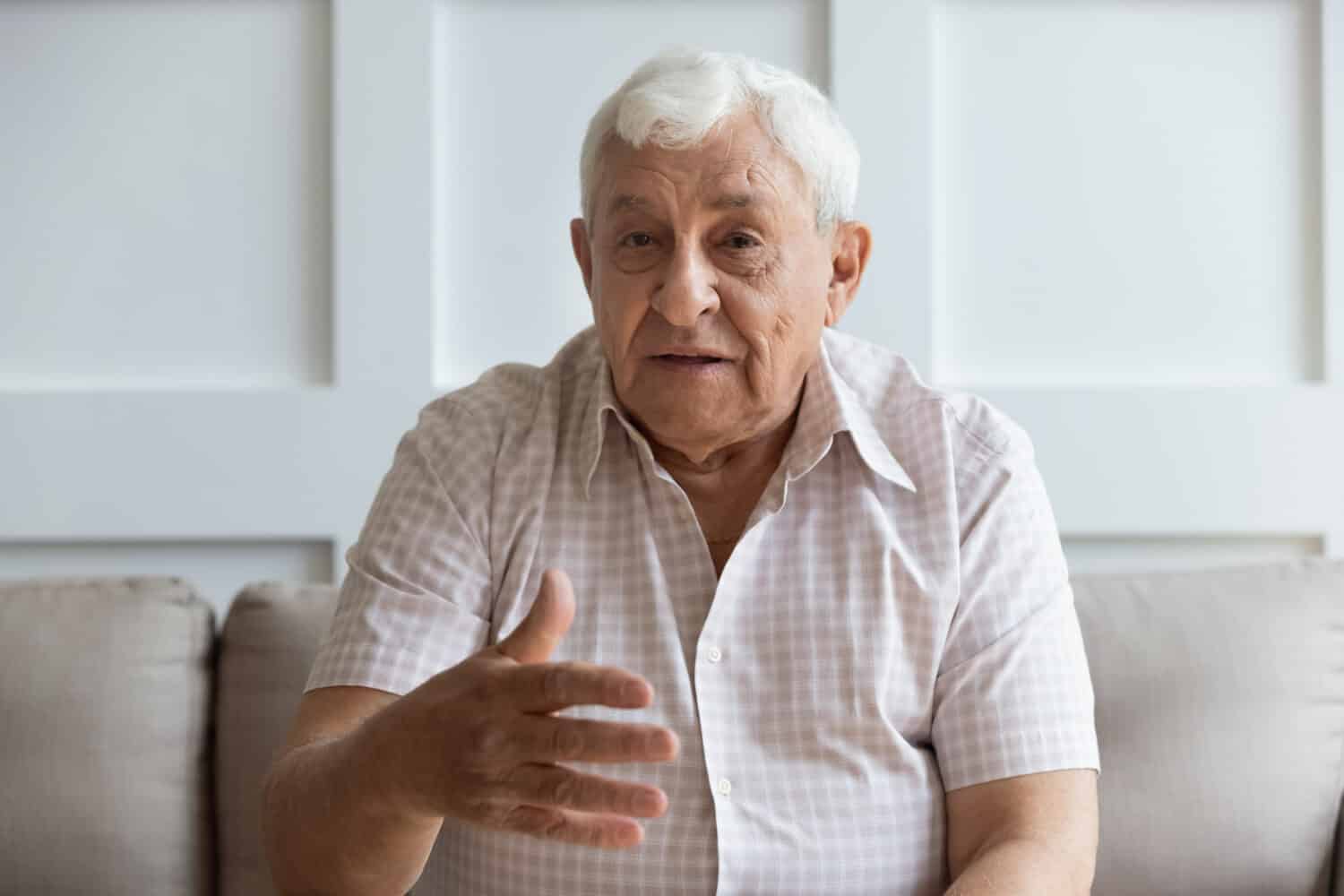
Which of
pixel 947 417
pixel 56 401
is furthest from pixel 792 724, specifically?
pixel 56 401

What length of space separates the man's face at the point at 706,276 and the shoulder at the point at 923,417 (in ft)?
0.51

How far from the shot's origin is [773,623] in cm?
133

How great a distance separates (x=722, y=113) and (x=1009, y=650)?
0.61 metres

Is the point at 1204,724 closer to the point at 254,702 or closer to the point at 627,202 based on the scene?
the point at 627,202

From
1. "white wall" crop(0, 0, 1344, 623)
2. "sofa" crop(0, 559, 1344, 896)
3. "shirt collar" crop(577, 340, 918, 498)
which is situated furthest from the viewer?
"white wall" crop(0, 0, 1344, 623)

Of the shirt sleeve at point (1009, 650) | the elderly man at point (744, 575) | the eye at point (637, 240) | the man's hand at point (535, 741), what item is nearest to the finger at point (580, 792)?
the man's hand at point (535, 741)

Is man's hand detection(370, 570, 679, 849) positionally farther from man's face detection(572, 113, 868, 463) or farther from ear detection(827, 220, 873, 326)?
ear detection(827, 220, 873, 326)

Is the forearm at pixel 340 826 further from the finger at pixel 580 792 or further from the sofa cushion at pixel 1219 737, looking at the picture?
the sofa cushion at pixel 1219 737

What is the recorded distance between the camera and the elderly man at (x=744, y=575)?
127 cm

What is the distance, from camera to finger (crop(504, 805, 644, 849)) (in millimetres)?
917

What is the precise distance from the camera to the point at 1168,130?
206cm

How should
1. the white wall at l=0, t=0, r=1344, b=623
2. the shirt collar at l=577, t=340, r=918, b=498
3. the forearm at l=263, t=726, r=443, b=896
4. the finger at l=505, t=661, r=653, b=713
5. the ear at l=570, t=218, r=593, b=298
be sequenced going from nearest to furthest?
the finger at l=505, t=661, r=653, b=713, the forearm at l=263, t=726, r=443, b=896, the shirt collar at l=577, t=340, r=918, b=498, the ear at l=570, t=218, r=593, b=298, the white wall at l=0, t=0, r=1344, b=623

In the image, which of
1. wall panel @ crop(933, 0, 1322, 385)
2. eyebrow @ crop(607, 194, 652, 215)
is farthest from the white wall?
eyebrow @ crop(607, 194, 652, 215)

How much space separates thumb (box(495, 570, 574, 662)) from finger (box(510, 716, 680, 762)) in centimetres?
5
